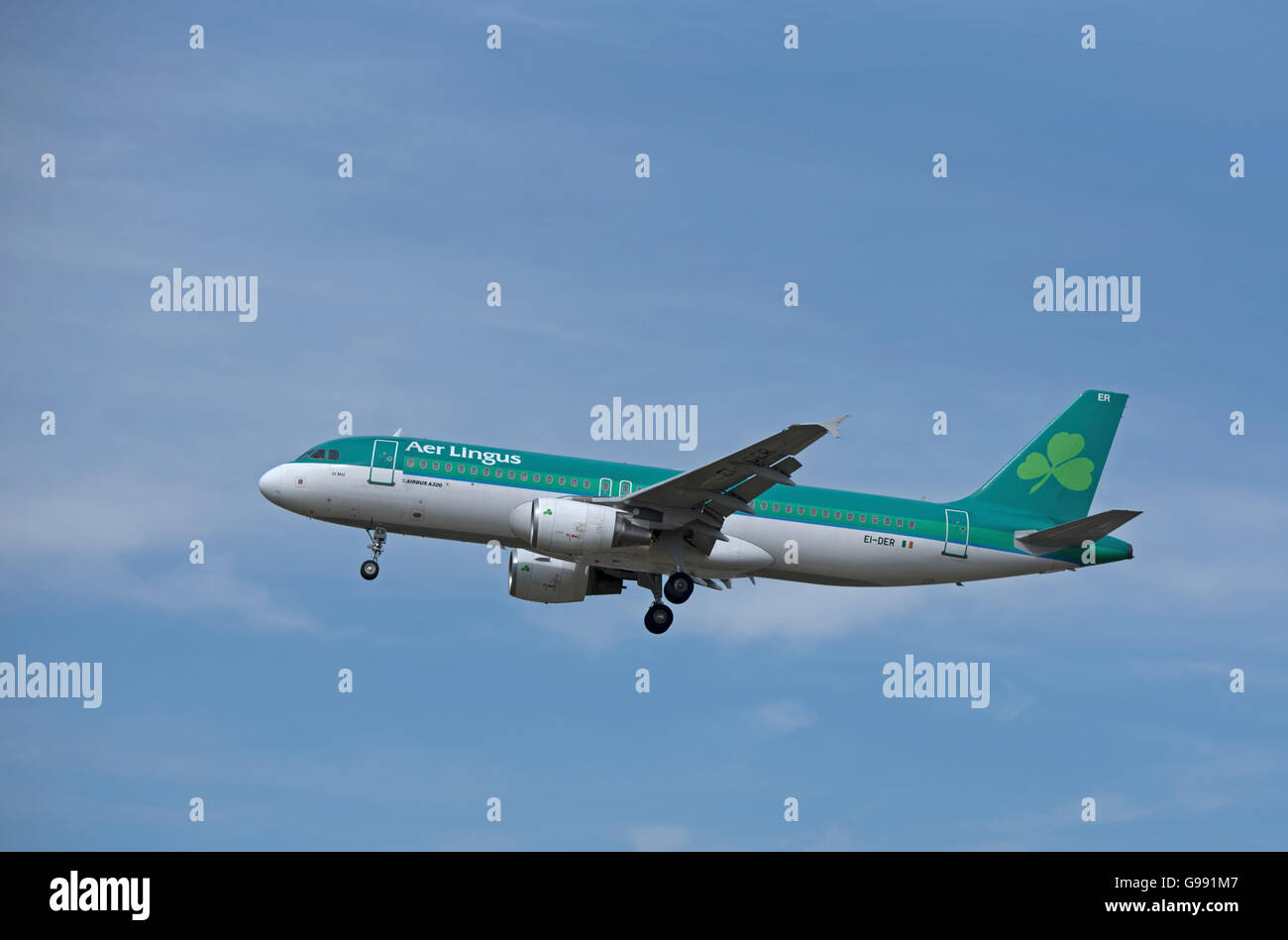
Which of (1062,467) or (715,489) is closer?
(715,489)

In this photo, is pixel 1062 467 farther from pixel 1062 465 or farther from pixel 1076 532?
pixel 1076 532

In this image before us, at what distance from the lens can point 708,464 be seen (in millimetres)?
51812

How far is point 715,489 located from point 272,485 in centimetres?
1446

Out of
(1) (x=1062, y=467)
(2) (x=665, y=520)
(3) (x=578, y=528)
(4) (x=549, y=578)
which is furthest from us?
(1) (x=1062, y=467)

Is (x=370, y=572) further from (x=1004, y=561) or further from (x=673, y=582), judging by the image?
(x=1004, y=561)

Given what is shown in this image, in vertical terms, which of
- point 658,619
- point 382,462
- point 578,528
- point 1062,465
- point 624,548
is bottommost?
point 658,619

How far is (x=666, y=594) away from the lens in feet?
182

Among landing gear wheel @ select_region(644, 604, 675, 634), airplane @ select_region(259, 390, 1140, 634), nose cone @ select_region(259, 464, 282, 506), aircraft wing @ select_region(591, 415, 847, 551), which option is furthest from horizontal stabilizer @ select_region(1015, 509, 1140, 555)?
nose cone @ select_region(259, 464, 282, 506)

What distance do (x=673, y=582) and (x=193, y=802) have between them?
1638cm

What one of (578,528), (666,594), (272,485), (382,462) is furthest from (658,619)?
(272,485)

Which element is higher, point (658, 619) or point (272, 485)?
point (272, 485)
